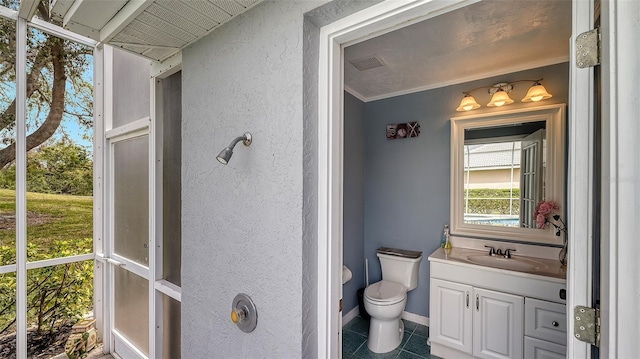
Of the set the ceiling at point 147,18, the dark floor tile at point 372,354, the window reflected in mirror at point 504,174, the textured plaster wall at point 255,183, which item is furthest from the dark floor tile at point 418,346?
the ceiling at point 147,18

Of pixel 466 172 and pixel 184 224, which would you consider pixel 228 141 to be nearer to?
pixel 184 224

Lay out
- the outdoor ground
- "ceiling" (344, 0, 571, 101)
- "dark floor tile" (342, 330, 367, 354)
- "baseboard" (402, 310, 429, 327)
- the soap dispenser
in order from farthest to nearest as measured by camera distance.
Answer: "baseboard" (402, 310, 429, 327) < the soap dispenser < "dark floor tile" (342, 330, 367, 354) < the outdoor ground < "ceiling" (344, 0, 571, 101)

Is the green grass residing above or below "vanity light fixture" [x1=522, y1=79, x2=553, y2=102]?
below

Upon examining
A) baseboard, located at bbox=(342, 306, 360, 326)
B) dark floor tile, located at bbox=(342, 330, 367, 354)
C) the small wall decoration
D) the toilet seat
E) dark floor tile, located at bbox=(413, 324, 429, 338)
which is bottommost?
dark floor tile, located at bbox=(342, 330, 367, 354)

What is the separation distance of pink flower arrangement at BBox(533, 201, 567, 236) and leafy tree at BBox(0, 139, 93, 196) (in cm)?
372

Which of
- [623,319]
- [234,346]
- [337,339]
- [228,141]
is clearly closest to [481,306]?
[337,339]

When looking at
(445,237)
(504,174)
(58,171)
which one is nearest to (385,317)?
(445,237)

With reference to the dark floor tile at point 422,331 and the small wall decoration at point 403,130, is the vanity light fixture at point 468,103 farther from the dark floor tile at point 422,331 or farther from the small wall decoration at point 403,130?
the dark floor tile at point 422,331

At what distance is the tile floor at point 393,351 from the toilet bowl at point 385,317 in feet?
0.19

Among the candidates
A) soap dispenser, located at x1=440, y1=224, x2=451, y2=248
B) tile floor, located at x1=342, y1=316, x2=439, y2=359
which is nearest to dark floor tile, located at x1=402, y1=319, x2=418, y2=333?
tile floor, located at x1=342, y1=316, x2=439, y2=359

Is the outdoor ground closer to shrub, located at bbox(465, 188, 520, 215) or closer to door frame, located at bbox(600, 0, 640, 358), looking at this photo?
door frame, located at bbox(600, 0, 640, 358)

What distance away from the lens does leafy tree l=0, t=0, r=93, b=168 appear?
191 cm

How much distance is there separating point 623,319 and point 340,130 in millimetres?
909

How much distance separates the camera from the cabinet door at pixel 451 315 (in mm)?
2139
